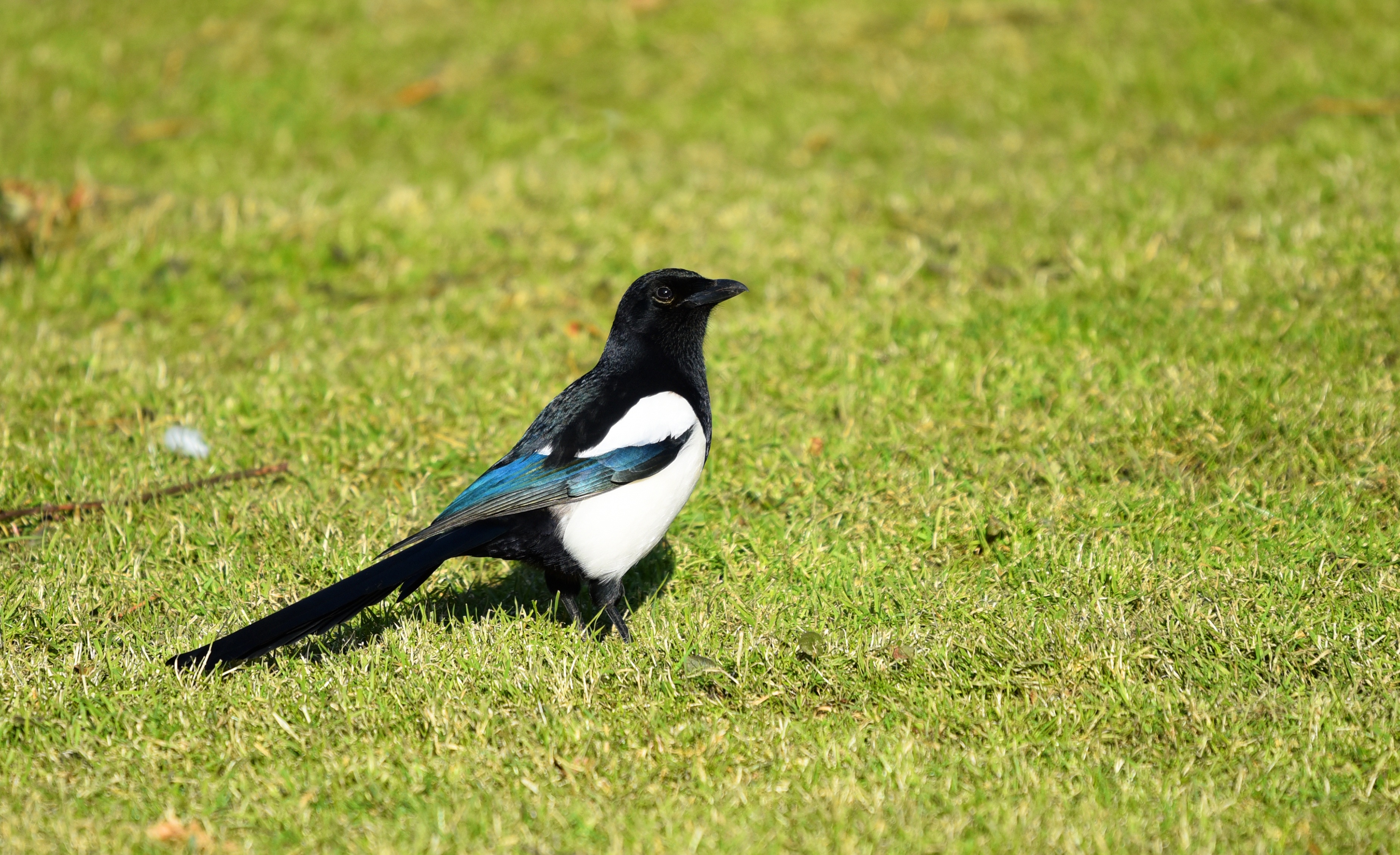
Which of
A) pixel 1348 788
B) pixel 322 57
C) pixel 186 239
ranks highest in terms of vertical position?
pixel 322 57

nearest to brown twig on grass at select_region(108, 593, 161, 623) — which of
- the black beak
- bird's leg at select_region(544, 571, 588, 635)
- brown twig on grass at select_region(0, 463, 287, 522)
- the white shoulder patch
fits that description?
brown twig on grass at select_region(0, 463, 287, 522)

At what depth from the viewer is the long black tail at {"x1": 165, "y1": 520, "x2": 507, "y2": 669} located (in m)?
3.53

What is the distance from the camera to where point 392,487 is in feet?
16.5

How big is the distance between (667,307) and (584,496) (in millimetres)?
734

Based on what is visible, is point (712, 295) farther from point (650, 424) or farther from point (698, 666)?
point (698, 666)

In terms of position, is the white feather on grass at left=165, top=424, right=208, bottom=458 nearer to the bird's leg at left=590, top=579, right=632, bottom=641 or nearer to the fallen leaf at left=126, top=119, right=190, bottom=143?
the bird's leg at left=590, top=579, right=632, bottom=641

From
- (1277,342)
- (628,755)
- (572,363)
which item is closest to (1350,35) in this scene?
(1277,342)

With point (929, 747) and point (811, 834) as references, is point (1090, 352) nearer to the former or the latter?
point (929, 747)

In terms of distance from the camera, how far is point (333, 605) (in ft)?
11.7

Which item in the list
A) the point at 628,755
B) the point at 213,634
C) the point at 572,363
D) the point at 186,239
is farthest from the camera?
the point at 186,239

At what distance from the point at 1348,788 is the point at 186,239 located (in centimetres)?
633

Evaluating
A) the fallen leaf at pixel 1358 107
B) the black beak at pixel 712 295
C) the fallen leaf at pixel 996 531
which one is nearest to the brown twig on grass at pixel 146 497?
the black beak at pixel 712 295

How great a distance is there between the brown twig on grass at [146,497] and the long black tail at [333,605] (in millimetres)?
1203

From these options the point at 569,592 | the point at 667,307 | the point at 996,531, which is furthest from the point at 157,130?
the point at 996,531
